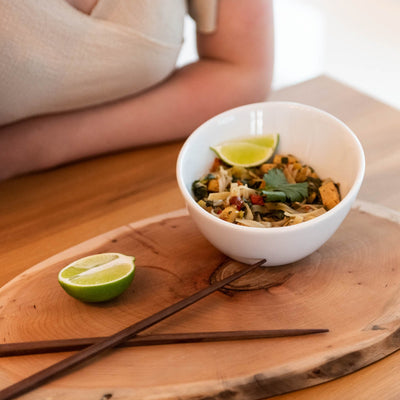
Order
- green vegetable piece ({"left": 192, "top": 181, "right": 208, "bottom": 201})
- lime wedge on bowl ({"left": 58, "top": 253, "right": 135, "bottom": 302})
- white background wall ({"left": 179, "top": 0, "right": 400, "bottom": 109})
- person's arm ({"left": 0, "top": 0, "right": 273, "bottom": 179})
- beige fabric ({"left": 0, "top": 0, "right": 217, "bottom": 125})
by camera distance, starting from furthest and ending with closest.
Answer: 1. white background wall ({"left": 179, "top": 0, "right": 400, "bottom": 109})
2. person's arm ({"left": 0, "top": 0, "right": 273, "bottom": 179})
3. beige fabric ({"left": 0, "top": 0, "right": 217, "bottom": 125})
4. green vegetable piece ({"left": 192, "top": 181, "right": 208, "bottom": 201})
5. lime wedge on bowl ({"left": 58, "top": 253, "right": 135, "bottom": 302})

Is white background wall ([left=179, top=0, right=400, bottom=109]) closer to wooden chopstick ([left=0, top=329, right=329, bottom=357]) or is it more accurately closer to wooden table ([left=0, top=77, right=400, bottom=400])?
wooden table ([left=0, top=77, right=400, bottom=400])

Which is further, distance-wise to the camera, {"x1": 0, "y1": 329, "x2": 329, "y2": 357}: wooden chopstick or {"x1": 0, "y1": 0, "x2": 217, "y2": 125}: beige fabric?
{"x1": 0, "y1": 0, "x2": 217, "y2": 125}: beige fabric

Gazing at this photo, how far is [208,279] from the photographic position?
872mm

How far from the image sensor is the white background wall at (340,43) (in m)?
2.87

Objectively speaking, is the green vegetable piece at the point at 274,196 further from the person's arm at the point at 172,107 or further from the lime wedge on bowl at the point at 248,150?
the person's arm at the point at 172,107

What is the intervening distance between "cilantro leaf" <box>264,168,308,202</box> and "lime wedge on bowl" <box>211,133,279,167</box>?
5cm

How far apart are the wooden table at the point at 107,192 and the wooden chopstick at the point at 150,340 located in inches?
7.8

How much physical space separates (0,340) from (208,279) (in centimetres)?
30

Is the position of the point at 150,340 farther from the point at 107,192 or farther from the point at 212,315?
the point at 107,192

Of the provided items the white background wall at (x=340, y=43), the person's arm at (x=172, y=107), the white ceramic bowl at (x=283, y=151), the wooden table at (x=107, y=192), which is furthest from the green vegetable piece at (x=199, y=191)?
the white background wall at (x=340, y=43)

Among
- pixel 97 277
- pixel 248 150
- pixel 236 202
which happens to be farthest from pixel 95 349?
pixel 248 150

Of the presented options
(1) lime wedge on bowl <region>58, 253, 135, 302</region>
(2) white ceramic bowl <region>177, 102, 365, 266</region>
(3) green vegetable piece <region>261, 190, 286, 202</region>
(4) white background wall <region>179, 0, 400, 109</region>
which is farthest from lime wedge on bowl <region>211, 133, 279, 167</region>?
(4) white background wall <region>179, 0, 400, 109</region>

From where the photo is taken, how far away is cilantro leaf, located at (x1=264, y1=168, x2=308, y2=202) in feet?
2.93

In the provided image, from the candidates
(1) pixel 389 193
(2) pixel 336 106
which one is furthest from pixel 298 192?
(2) pixel 336 106
